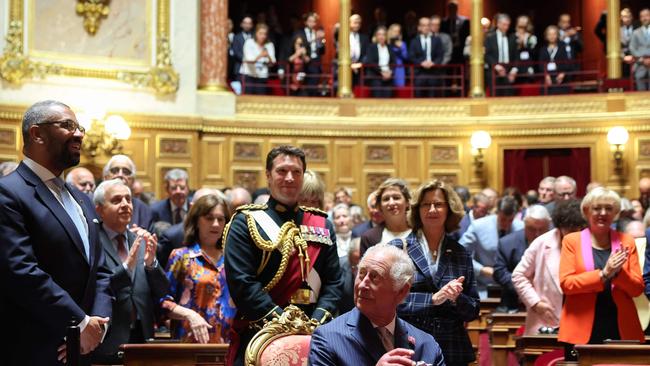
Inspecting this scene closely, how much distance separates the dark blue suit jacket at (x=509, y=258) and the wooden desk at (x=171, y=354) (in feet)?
10.5

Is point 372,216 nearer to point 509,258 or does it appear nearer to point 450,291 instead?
point 509,258

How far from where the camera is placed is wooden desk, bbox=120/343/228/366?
213 inches

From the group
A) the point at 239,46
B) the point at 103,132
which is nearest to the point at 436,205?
the point at 103,132

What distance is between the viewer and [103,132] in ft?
44.3

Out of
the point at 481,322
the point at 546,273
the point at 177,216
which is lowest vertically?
the point at 481,322

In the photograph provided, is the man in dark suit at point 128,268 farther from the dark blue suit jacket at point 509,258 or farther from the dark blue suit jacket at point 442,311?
the dark blue suit jacket at point 509,258

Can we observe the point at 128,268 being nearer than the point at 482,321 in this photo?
Yes

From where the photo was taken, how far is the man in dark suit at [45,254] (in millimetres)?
4062

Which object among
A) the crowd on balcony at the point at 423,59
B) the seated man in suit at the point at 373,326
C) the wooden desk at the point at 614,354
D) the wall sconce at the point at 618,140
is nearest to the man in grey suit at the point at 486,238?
the wooden desk at the point at 614,354

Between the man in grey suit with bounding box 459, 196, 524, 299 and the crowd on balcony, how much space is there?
581cm

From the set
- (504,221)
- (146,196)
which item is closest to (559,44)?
(504,221)

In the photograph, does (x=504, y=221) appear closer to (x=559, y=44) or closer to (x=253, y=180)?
(x=253, y=180)

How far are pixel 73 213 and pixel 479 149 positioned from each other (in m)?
11.1

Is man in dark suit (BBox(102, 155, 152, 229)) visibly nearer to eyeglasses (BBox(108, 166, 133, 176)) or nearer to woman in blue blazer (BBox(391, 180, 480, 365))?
eyeglasses (BBox(108, 166, 133, 176))
